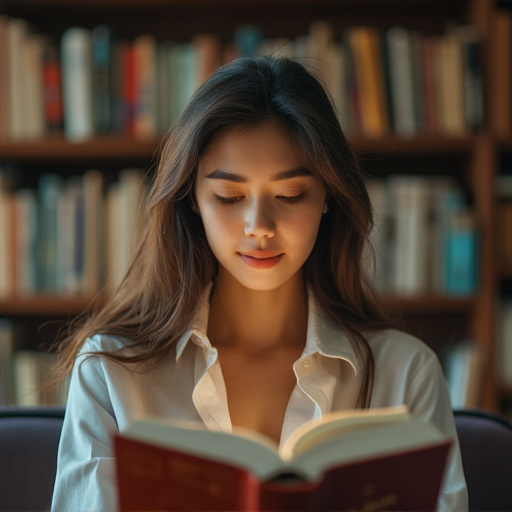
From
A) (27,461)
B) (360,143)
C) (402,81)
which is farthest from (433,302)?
(27,461)

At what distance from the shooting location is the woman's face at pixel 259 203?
3.95 ft

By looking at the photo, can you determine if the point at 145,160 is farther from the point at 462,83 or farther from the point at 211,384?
the point at 211,384

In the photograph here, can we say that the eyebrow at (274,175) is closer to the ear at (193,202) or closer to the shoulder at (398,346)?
the ear at (193,202)

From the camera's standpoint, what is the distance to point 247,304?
1375 millimetres

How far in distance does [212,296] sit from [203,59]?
1.03m

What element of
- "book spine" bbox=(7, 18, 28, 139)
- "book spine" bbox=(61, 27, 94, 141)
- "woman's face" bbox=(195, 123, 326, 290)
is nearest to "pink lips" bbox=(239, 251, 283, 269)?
"woman's face" bbox=(195, 123, 326, 290)

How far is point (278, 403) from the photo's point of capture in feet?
4.29

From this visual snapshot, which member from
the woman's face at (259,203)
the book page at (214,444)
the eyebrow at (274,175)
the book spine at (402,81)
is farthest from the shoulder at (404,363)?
the book spine at (402,81)

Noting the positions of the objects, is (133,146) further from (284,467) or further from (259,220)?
(284,467)

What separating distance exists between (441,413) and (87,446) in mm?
545

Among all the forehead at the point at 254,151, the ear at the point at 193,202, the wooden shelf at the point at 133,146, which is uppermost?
the wooden shelf at the point at 133,146

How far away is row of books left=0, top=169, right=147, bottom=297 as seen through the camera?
2.25 meters

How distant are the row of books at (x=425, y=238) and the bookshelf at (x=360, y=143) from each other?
32mm

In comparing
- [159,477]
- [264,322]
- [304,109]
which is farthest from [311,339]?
[159,477]
